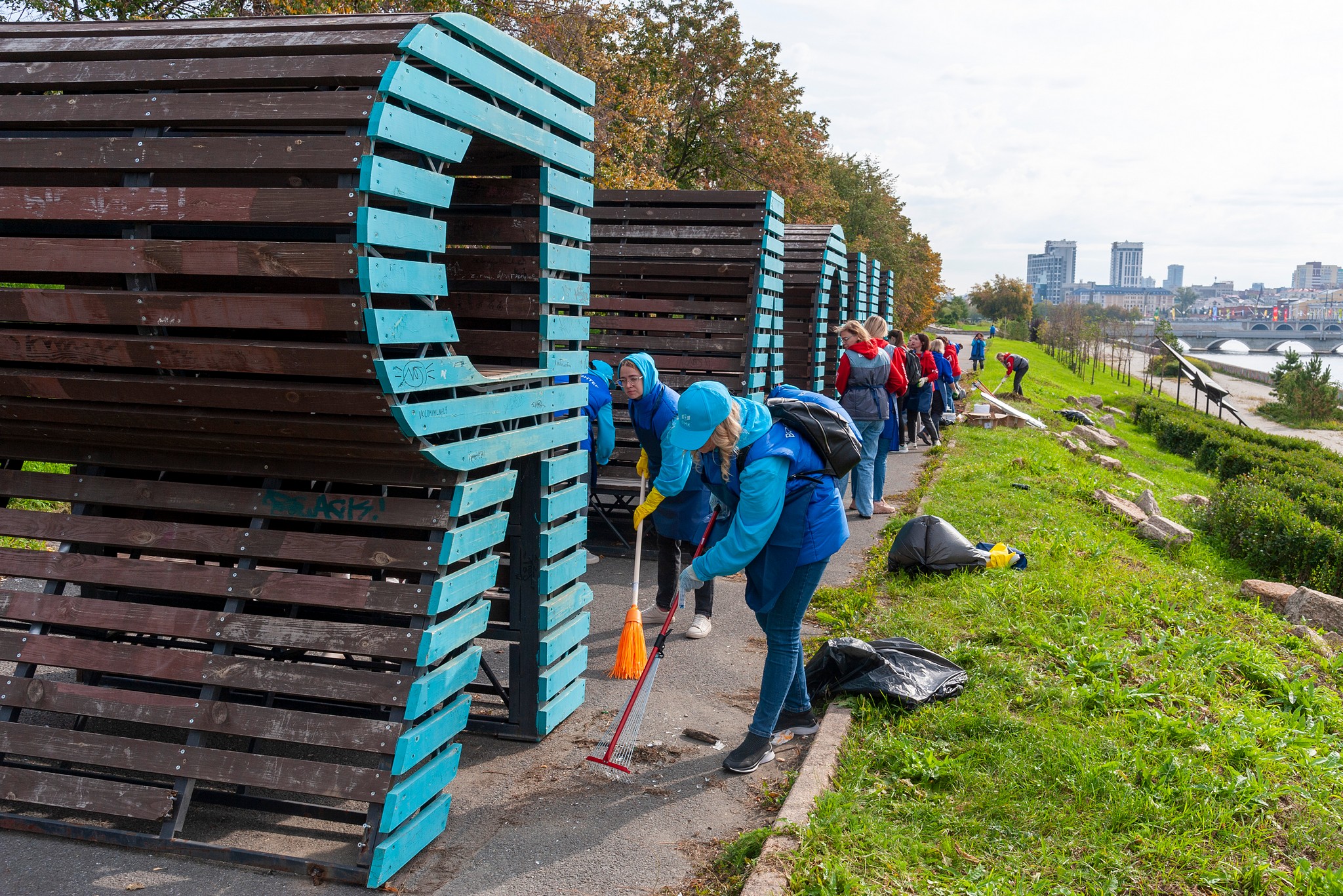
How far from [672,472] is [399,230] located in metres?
2.53

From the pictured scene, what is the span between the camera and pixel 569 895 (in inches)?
141

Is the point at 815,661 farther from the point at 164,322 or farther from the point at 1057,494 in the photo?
the point at 1057,494

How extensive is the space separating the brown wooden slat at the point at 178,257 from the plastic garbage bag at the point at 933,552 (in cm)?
537

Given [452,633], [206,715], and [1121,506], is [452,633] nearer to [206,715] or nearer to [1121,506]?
[206,715]

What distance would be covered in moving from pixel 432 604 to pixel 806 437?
1.75m

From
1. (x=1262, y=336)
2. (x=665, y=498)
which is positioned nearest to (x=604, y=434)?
(x=665, y=498)

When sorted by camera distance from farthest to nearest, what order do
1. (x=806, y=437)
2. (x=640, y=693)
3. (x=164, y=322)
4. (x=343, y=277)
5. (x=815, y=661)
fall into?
(x=815, y=661) → (x=640, y=693) → (x=806, y=437) → (x=164, y=322) → (x=343, y=277)

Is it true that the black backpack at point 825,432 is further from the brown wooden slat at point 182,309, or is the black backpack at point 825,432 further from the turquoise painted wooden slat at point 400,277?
the brown wooden slat at point 182,309

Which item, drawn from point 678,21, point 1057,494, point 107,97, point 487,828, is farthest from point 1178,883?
point 678,21

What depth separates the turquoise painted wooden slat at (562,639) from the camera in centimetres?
488

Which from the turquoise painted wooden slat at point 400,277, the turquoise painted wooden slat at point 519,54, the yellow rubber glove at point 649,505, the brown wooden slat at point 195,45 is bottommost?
the yellow rubber glove at point 649,505

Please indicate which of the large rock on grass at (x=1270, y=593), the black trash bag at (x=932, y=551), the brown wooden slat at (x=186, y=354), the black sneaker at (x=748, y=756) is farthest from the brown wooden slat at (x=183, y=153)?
the large rock on grass at (x=1270, y=593)

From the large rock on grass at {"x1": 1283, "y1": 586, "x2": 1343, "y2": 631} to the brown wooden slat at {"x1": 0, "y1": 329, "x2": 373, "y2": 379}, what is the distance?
731 centimetres

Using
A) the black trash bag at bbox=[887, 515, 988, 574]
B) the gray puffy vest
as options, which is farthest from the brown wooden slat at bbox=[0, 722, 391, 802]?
the gray puffy vest
